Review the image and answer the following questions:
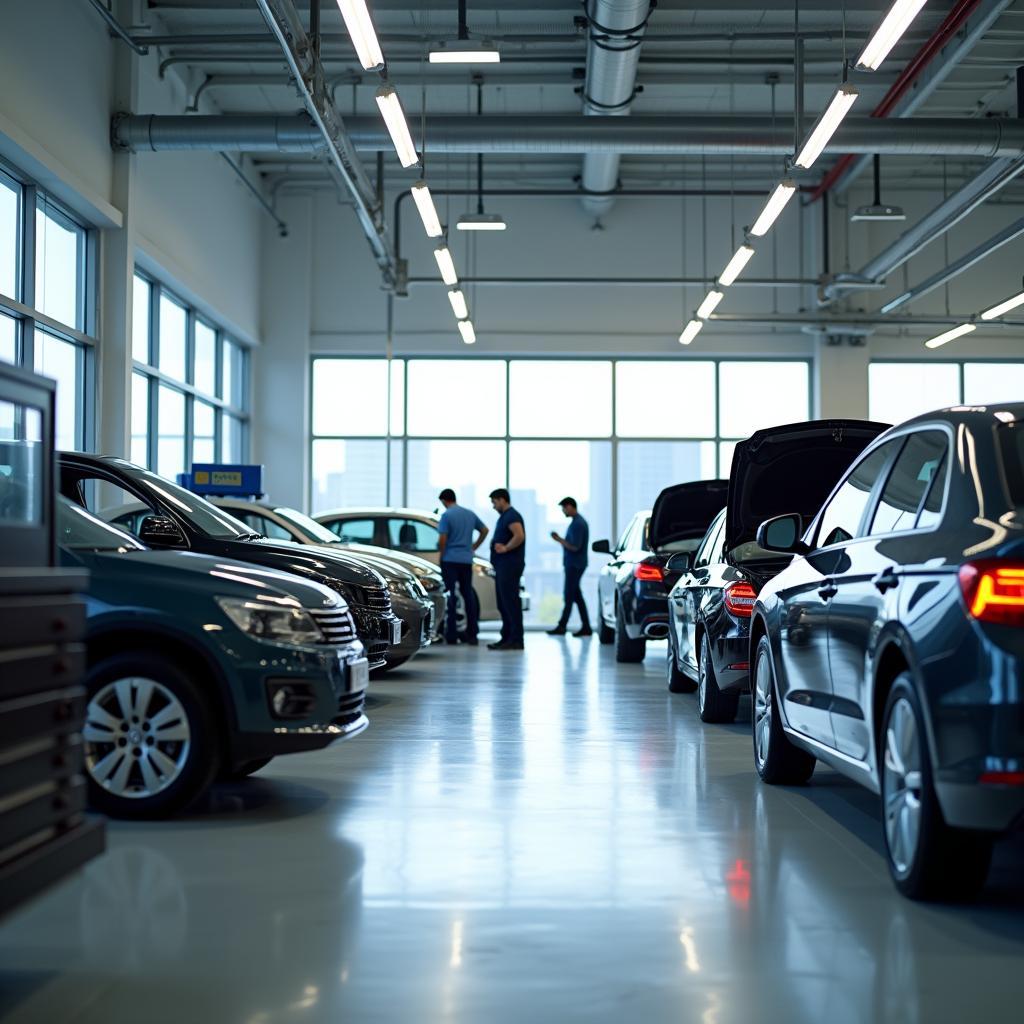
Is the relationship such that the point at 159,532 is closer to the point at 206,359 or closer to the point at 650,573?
the point at 650,573

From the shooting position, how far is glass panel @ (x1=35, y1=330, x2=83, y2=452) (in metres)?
13.6

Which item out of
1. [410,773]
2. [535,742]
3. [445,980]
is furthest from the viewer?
[535,742]

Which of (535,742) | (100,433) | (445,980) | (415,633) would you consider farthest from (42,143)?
(445,980)

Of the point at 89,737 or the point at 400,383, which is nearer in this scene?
the point at 89,737

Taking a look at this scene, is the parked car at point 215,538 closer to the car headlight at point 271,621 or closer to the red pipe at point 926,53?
the car headlight at point 271,621

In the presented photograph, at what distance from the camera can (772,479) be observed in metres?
8.04

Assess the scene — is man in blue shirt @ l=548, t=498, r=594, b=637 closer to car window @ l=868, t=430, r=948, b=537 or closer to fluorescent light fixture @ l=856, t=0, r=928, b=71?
fluorescent light fixture @ l=856, t=0, r=928, b=71

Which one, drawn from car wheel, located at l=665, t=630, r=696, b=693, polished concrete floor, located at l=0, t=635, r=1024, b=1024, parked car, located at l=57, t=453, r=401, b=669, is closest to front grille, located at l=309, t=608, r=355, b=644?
polished concrete floor, located at l=0, t=635, r=1024, b=1024

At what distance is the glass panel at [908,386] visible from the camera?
74.3ft

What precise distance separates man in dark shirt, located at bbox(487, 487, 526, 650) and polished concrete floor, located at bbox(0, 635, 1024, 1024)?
341 inches

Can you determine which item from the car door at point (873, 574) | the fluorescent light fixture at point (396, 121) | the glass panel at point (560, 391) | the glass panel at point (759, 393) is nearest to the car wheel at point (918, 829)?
the car door at point (873, 574)

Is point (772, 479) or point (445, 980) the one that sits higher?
point (772, 479)

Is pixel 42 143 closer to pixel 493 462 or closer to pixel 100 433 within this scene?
pixel 100 433

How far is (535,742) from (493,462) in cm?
1491
